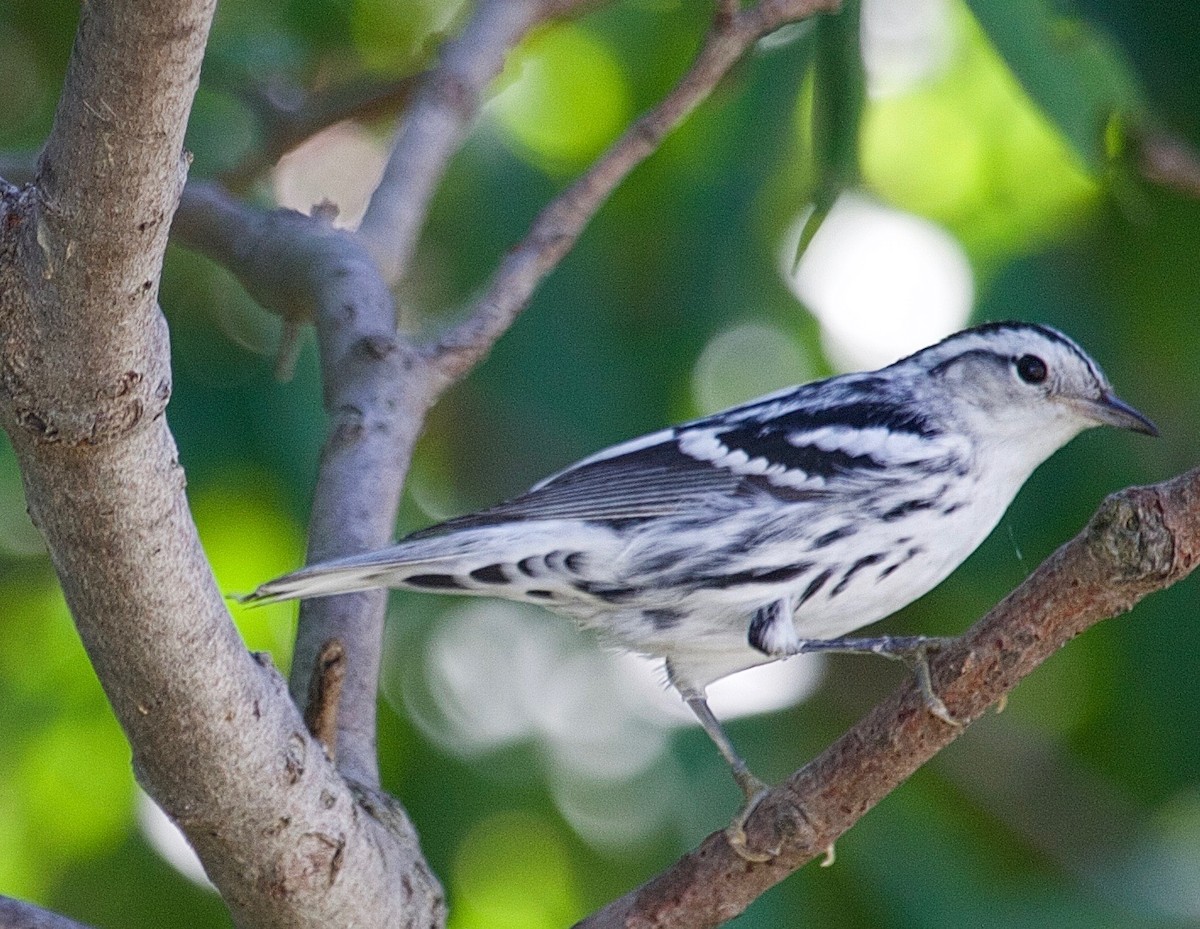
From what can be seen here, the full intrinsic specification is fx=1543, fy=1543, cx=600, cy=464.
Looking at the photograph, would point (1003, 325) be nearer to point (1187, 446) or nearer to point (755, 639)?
point (1187, 446)

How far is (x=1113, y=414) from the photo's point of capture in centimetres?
369

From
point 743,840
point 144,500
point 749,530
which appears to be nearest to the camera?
point 144,500

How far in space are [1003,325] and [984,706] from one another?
1.83 metres

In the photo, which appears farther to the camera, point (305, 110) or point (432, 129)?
point (305, 110)

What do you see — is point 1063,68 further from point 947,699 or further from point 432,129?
point 432,129

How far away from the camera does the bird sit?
327 centimetres

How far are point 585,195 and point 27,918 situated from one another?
1990 millimetres

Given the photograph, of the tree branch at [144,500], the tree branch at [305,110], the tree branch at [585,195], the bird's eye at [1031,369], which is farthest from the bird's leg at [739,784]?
the tree branch at [305,110]

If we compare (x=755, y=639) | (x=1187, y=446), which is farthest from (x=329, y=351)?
(x=1187, y=446)

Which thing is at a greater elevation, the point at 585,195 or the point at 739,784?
the point at 585,195

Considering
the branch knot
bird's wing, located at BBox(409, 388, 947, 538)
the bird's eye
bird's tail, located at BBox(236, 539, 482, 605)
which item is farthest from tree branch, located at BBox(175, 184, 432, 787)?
the bird's eye

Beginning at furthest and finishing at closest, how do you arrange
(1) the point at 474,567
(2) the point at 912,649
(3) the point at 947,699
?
1. (1) the point at 474,567
2. (2) the point at 912,649
3. (3) the point at 947,699

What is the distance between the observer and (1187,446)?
14.5 ft

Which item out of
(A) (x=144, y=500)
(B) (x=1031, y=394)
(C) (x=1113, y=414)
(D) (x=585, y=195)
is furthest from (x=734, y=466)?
(A) (x=144, y=500)
